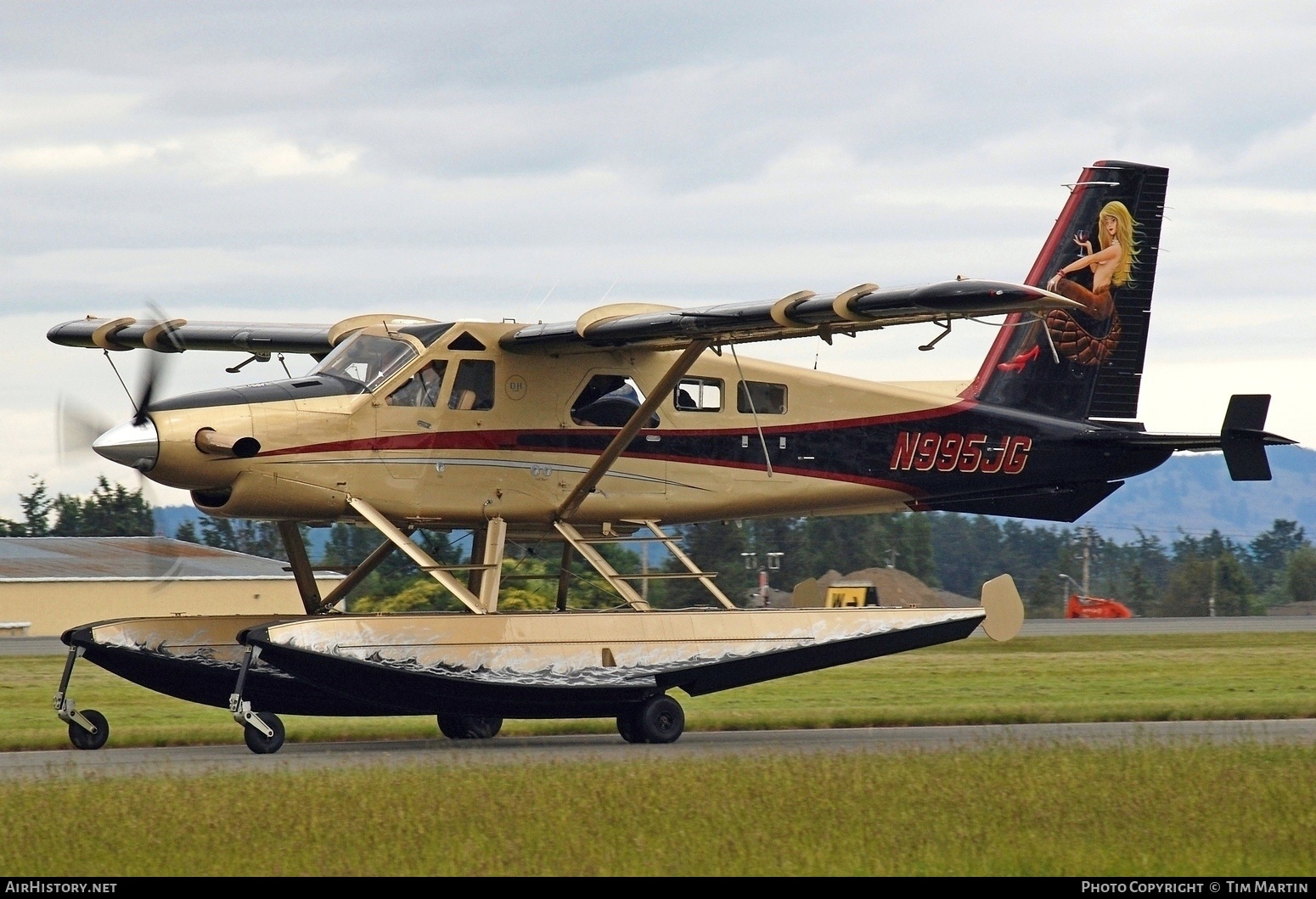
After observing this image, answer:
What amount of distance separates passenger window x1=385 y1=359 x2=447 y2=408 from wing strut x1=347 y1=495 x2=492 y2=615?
109cm

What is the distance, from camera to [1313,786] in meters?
11.8

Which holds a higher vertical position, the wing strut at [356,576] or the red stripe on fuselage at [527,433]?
the red stripe on fuselage at [527,433]

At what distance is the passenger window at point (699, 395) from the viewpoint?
18.4 meters

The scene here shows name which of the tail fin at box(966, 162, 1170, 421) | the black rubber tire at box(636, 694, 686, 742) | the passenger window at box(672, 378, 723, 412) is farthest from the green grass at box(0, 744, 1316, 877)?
the tail fin at box(966, 162, 1170, 421)

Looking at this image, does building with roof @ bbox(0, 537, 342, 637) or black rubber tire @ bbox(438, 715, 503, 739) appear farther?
building with roof @ bbox(0, 537, 342, 637)

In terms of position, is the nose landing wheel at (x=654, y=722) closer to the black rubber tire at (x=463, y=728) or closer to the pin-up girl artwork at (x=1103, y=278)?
the black rubber tire at (x=463, y=728)

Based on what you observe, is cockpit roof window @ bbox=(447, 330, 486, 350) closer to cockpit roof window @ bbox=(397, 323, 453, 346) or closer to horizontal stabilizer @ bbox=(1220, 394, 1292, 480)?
cockpit roof window @ bbox=(397, 323, 453, 346)

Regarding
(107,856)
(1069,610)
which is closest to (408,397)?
(107,856)

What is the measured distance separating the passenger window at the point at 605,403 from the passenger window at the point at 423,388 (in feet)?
5.02

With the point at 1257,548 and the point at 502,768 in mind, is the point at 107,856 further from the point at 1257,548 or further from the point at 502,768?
the point at 1257,548

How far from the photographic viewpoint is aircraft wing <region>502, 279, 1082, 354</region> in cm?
1431

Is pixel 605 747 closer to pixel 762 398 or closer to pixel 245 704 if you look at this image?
pixel 245 704

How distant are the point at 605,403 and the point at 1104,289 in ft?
22.4

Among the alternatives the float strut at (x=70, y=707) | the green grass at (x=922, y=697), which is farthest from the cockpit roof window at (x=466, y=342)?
the float strut at (x=70, y=707)
